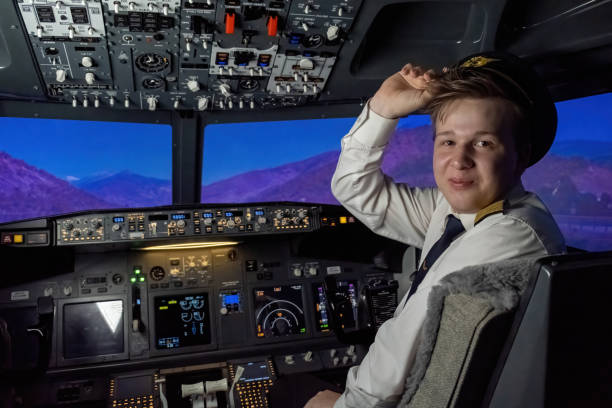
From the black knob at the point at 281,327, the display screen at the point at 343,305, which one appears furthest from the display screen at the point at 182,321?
the display screen at the point at 343,305

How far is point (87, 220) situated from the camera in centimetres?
246

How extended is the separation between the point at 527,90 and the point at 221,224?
5.52ft

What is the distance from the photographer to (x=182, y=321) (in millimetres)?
2768

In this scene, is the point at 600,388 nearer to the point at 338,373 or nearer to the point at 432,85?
the point at 432,85

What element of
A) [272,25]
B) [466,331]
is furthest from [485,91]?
[272,25]

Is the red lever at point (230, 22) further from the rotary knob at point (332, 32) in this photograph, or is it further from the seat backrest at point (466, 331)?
the seat backrest at point (466, 331)

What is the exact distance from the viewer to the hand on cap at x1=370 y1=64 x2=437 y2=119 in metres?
1.39

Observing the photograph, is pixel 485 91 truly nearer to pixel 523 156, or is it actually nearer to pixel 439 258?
pixel 523 156

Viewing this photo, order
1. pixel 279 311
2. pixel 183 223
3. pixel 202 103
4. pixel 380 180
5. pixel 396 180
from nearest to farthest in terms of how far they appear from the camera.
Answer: pixel 380 180 < pixel 183 223 < pixel 279 311 < pixel 202 103 < pixel 396 180

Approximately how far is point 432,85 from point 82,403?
2243 mm

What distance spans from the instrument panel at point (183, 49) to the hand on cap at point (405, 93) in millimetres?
1064

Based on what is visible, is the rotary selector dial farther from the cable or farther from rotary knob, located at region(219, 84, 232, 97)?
rotary knob, located at region(219, 84, 232, 97)

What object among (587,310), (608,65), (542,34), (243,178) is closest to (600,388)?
(587,310)

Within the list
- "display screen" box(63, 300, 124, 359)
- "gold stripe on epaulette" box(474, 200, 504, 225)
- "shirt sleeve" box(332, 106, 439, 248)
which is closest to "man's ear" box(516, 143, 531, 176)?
"gold stripe on epaulette" box(474, 200, 504, 225)
